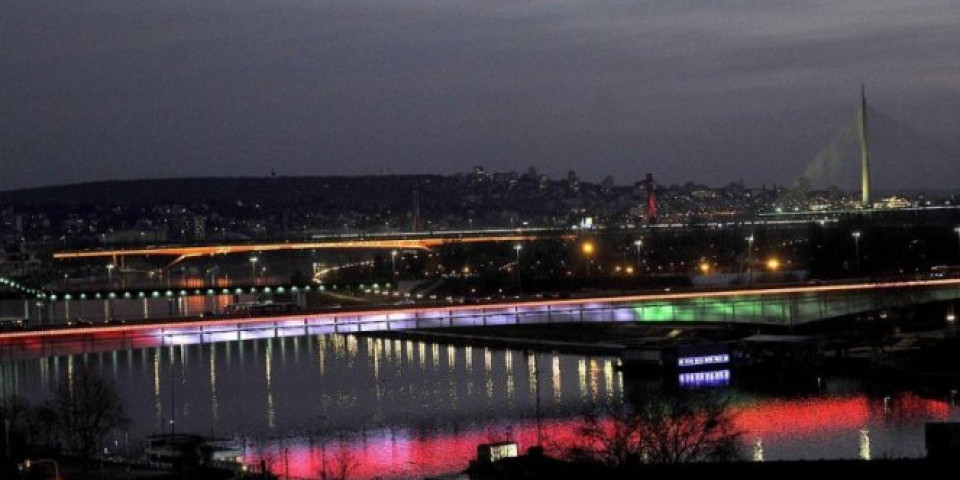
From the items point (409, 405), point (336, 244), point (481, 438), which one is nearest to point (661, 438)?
point (481, 438)

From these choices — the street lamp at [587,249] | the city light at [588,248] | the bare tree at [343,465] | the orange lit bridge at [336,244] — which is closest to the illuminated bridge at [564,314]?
the bare tree at [343,465]

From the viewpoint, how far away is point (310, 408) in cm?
2644

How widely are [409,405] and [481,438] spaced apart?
4.14 metres

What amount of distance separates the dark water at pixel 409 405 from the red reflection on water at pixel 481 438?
3 centimetres

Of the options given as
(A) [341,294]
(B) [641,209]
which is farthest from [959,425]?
(B) [641,209]

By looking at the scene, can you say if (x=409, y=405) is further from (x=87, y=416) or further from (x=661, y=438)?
(x=661, y=438)

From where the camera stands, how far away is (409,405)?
1051 inches

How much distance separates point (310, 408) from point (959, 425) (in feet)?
37.0

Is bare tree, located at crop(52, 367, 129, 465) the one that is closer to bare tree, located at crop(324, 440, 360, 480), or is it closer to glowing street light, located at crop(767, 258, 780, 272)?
bare tree, located at crop(324, 440, 360, 480)

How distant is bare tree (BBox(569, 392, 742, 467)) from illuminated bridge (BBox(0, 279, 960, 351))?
4834 millimetres

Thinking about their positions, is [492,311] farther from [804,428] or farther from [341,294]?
[341,294]

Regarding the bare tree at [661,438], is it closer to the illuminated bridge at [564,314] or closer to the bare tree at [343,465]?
the bare tree at [343,465]

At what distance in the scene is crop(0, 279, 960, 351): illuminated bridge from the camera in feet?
82.9

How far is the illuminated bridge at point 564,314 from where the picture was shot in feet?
82.9
